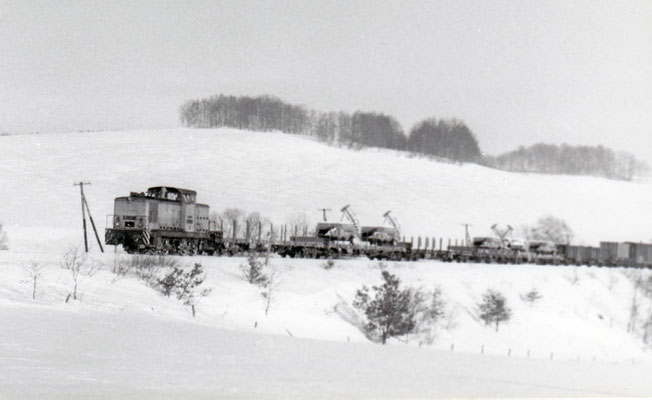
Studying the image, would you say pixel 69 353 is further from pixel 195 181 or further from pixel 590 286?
pixel 590 286

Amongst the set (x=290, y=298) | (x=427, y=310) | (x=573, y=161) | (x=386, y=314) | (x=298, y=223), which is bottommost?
(x=427, y=310)

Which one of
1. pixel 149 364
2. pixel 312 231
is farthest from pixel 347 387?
pixel 312 231

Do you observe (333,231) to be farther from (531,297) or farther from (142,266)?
(142,266)

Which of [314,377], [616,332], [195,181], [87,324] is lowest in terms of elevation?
[616,332]

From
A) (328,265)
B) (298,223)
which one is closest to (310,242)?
(298,223)

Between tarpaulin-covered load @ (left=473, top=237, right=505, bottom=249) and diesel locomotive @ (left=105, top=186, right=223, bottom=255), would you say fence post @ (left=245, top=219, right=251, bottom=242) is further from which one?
tarpaulin-covered load @ (left=473, top=237, right=505, bottom=249)

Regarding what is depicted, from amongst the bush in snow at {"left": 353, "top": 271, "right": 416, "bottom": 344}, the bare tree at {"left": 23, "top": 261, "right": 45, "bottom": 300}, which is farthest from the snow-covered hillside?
the bush in snow at {"left": 353, "top": 271, "right": 416, "bottom": 344}
